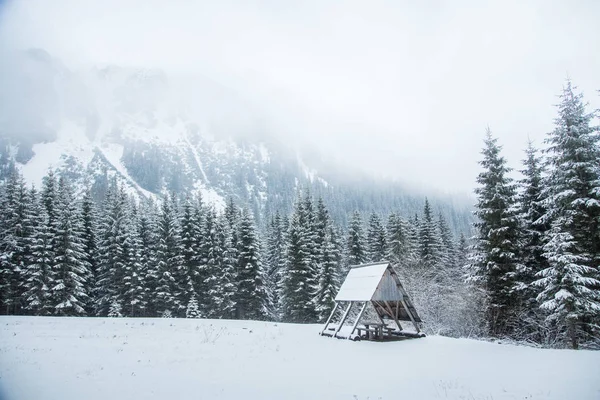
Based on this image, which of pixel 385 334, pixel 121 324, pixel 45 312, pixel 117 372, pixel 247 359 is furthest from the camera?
pixel 45 312

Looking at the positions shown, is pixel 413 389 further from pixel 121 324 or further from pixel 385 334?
pixel 121 324

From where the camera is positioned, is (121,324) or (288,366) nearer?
(288,366)

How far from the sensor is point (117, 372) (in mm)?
10648

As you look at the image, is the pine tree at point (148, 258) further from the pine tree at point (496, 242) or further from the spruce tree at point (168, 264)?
the pine tree at point (496, 242)

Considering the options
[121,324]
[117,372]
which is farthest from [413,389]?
[121,324]

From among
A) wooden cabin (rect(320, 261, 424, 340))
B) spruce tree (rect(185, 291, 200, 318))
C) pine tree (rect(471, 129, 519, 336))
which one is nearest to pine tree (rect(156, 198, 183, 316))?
spruce tree (rect(185, 291, 200, 318))

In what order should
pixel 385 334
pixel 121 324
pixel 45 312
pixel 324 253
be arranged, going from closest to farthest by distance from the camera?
pixel 385 334 → pixel 121 324 → pixel 45 312 → pixel 324 253

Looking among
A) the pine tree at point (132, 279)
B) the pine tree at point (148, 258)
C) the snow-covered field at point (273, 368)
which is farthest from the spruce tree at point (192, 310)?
the snow-covered field at point (273, 368)

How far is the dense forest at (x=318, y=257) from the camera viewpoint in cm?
1972

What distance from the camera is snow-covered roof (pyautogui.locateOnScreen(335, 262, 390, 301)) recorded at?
727 inches

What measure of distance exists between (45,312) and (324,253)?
29.6 meters

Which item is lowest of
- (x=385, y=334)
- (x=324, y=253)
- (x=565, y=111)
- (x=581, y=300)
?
(x=385, y=334)

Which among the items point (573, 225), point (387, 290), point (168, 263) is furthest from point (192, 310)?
point (573, 225)

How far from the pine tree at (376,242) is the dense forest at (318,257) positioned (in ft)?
0.64
